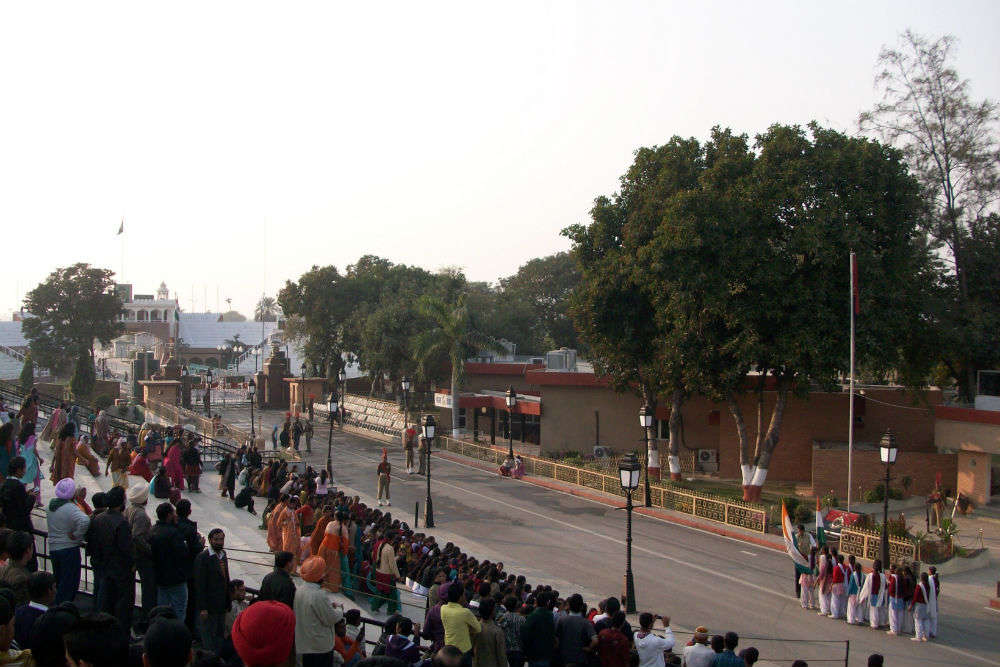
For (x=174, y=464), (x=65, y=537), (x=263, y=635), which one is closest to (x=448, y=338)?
(x=174, y=464)

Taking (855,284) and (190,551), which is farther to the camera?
(855,284)

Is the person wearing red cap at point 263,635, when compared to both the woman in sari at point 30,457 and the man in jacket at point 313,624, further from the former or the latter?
the woman in sari at point 30,457

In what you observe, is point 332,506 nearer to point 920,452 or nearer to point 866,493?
point 866,493

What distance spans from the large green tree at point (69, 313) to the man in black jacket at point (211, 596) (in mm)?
57049

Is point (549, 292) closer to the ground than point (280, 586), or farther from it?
farther from it

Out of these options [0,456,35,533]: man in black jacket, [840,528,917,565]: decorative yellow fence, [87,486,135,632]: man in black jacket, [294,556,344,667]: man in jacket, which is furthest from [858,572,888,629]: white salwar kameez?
[0,456,35,533]: man in black jacket

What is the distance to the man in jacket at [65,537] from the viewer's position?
966 centimetres

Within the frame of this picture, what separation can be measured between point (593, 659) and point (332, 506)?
30.7ft

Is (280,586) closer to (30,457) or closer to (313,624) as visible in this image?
(313,624)

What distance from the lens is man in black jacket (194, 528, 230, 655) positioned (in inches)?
355

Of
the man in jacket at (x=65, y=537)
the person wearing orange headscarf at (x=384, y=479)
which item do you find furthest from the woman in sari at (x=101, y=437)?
the man in jacket at (x=65, y=537)

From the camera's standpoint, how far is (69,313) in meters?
60.4

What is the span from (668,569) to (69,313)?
53.3 meters

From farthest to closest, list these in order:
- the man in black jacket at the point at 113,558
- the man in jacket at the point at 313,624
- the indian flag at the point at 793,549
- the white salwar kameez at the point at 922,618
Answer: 1. the indian flag at the point at 793,549
2. the white salwar kameez at the point at 922,618
3. the man in black jacket at the point at 113,558
4. the man in jacket at the point at 313,624
